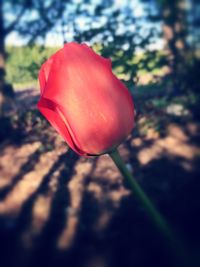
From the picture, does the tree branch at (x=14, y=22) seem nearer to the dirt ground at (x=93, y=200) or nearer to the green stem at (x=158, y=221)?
the dirt ground at (x=93, y=200)

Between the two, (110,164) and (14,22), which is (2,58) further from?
(110,164)

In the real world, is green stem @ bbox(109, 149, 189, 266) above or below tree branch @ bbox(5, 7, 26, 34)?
above

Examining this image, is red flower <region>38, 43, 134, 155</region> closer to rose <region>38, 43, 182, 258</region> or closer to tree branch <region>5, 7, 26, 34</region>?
rose <region>38, 43, 182, 258</region>

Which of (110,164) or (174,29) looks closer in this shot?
(174,29)

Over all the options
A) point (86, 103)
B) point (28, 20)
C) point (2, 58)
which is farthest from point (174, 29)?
point (2, 58)

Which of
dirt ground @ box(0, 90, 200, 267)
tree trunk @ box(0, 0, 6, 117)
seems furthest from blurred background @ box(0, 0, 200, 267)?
tree trunk @ box(0, 0, 6, 117)

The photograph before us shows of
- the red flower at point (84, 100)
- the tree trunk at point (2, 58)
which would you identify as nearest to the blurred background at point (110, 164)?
the red flower at point (84, 100)
